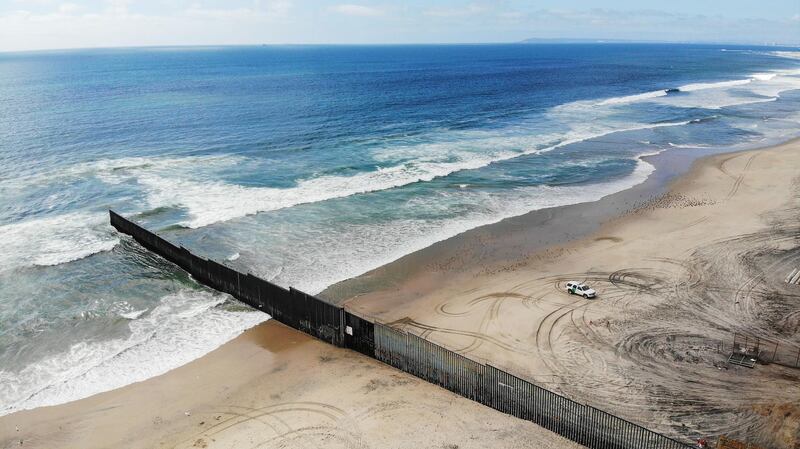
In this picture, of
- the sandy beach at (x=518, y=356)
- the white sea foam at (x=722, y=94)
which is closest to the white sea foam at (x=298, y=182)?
the sandy beach at (x=518, y=356)

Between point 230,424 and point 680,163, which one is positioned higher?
point 680,163

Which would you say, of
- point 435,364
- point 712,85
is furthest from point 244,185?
point 712,85

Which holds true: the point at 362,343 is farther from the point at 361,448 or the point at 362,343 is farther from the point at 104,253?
the point at 104,253

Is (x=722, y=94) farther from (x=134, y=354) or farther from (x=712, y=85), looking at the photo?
(x=134, y=354)

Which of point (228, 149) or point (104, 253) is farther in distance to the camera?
point (228, 149)

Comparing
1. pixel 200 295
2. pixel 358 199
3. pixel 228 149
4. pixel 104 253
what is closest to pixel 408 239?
pixel 358 199

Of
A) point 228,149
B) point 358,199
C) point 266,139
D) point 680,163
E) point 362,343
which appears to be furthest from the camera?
point 266,139

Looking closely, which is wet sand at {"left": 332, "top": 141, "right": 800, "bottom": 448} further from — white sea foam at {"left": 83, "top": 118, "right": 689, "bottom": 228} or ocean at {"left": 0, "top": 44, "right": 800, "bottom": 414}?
white sea foam at {"left": 83, "top": 118, "right": 689, "bottom": 228}

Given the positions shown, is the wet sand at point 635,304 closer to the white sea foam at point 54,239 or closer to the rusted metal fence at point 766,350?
the rusted metal fence at point 766,350
